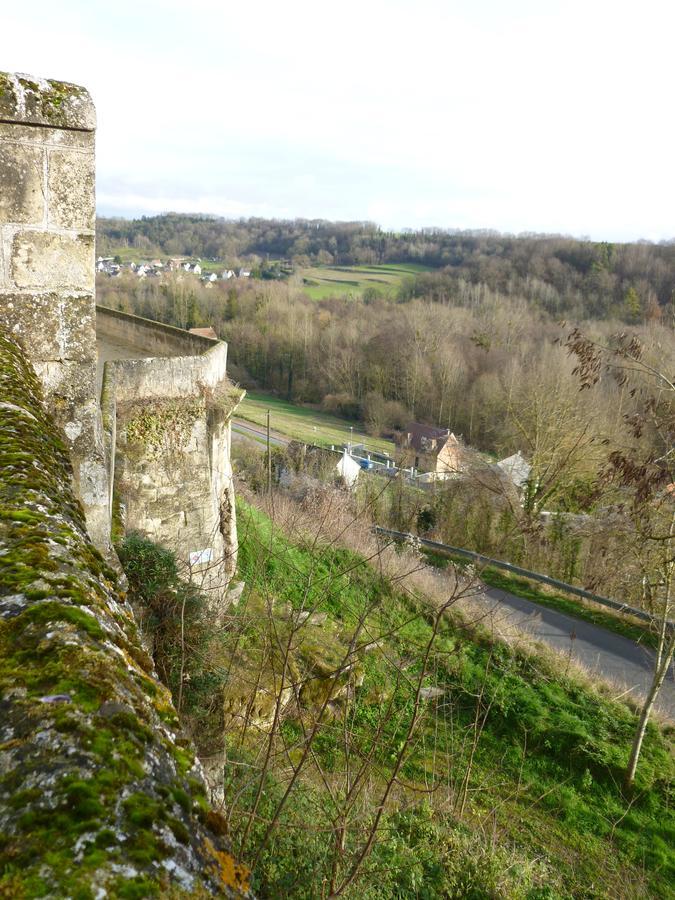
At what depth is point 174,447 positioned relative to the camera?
26.8 feet

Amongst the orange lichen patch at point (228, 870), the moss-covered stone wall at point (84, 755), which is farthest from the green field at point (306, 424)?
the orange lichen patch at point (228, 870)

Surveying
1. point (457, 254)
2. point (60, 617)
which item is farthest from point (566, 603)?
point (457, 254)

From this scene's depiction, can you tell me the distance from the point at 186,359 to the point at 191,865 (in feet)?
25.1

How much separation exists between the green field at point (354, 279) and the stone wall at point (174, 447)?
62.8 meters

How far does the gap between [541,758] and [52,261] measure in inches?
438

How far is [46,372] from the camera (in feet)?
10.1

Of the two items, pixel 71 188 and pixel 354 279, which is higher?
pixel 354 279

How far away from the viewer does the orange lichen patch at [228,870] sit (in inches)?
33.5

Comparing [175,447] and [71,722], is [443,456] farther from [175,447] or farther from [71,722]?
[71,722]

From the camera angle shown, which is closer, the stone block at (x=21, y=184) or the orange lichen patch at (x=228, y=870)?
the orange lichen patch at (x=228, y=870)

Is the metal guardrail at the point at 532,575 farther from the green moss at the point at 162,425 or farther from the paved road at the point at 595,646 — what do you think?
the green moss at the point at 162,425

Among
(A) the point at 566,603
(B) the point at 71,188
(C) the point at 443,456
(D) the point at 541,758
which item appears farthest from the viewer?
(C) the point at 443,456

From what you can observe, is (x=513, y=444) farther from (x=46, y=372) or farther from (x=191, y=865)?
(x=191, y=865)

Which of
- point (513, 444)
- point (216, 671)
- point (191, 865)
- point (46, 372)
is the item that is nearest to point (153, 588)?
point (216, 671)
